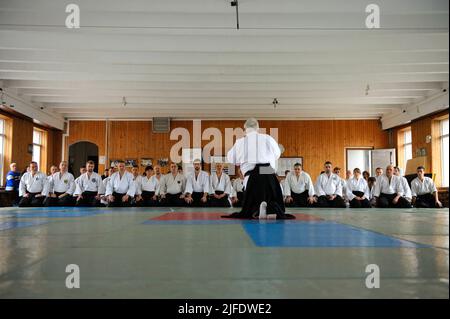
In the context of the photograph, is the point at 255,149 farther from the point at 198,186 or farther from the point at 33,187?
the point at 33,187

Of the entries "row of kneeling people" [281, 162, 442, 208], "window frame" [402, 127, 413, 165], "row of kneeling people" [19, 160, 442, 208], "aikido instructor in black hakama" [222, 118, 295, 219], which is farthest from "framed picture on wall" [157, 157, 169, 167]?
"aikido instructor in black hakama" [222, 118, 295, 219]

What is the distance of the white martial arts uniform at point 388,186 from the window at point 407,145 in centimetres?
470

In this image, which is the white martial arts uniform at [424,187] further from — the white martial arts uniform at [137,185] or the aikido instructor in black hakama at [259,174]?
the white martial arts uniform at [137,185]

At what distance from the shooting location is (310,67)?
820 cm

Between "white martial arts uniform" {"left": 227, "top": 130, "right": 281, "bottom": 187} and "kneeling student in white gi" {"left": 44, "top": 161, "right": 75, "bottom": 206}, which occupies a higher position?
"white martial arts uniform" {"left": 227, "top": 130, "right": 281, "bottom": 187}

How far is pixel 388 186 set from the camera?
323 inches

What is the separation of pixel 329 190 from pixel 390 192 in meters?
1.44

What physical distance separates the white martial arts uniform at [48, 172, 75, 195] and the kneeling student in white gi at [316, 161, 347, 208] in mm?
5878

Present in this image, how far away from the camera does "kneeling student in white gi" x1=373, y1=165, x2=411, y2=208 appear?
7945 millimetres

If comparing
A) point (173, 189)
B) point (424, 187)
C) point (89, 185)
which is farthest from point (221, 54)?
point (424, 187)

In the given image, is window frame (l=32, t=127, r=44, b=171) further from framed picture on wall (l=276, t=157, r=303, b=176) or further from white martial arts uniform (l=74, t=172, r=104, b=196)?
framed picture on wall (l=276, t=157, r=303, b=176)
